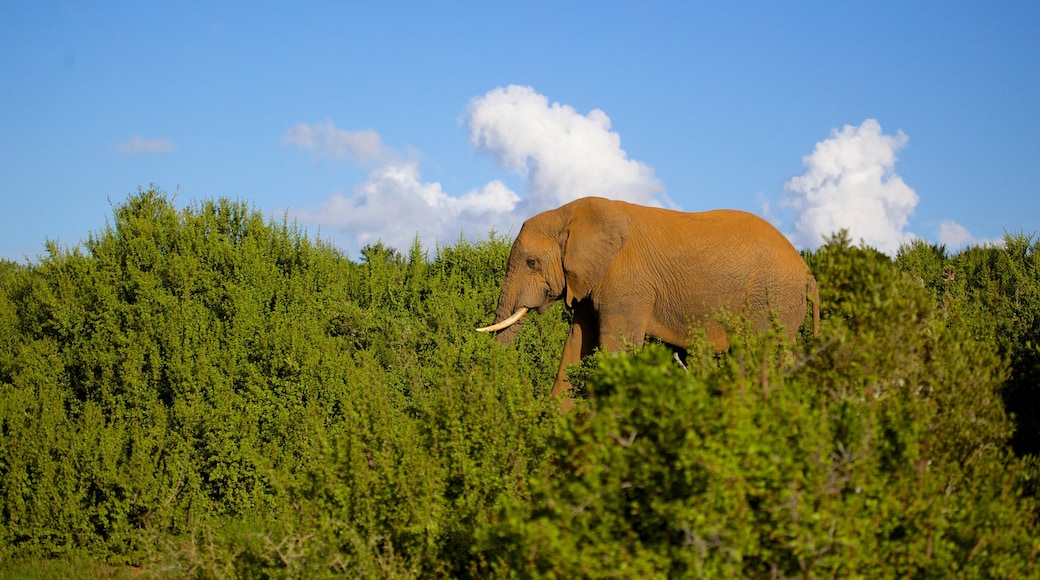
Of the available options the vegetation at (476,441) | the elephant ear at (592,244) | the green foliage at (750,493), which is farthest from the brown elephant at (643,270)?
the green foliage at (750,493)

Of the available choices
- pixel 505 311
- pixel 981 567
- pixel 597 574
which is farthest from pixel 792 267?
pixel 597 574

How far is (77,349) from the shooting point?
544 inches

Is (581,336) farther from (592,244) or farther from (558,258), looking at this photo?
(592,244)

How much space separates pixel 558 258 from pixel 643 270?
3.67 feet

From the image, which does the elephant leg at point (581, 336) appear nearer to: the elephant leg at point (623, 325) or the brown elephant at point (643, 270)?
the brown elephant at point (643, 270)

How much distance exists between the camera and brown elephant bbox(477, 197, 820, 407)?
1223cm

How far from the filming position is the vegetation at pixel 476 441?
4.62m

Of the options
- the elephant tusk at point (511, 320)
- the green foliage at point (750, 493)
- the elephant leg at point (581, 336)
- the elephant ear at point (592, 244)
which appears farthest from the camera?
the elephant tusk at point (511, 320)

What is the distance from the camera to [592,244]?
1219cm

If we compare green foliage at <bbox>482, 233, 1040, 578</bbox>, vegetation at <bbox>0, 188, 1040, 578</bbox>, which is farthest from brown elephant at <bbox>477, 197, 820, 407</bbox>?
green foliage at <bbox>482, 233, 1040, 578</bbox>

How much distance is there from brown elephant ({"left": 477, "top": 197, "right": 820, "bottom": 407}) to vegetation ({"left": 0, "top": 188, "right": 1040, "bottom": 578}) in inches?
60.1

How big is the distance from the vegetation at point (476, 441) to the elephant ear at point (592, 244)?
1558 millimetres

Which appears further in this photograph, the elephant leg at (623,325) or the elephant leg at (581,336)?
the elephant leg at (581,336)

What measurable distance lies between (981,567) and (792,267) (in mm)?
7795
